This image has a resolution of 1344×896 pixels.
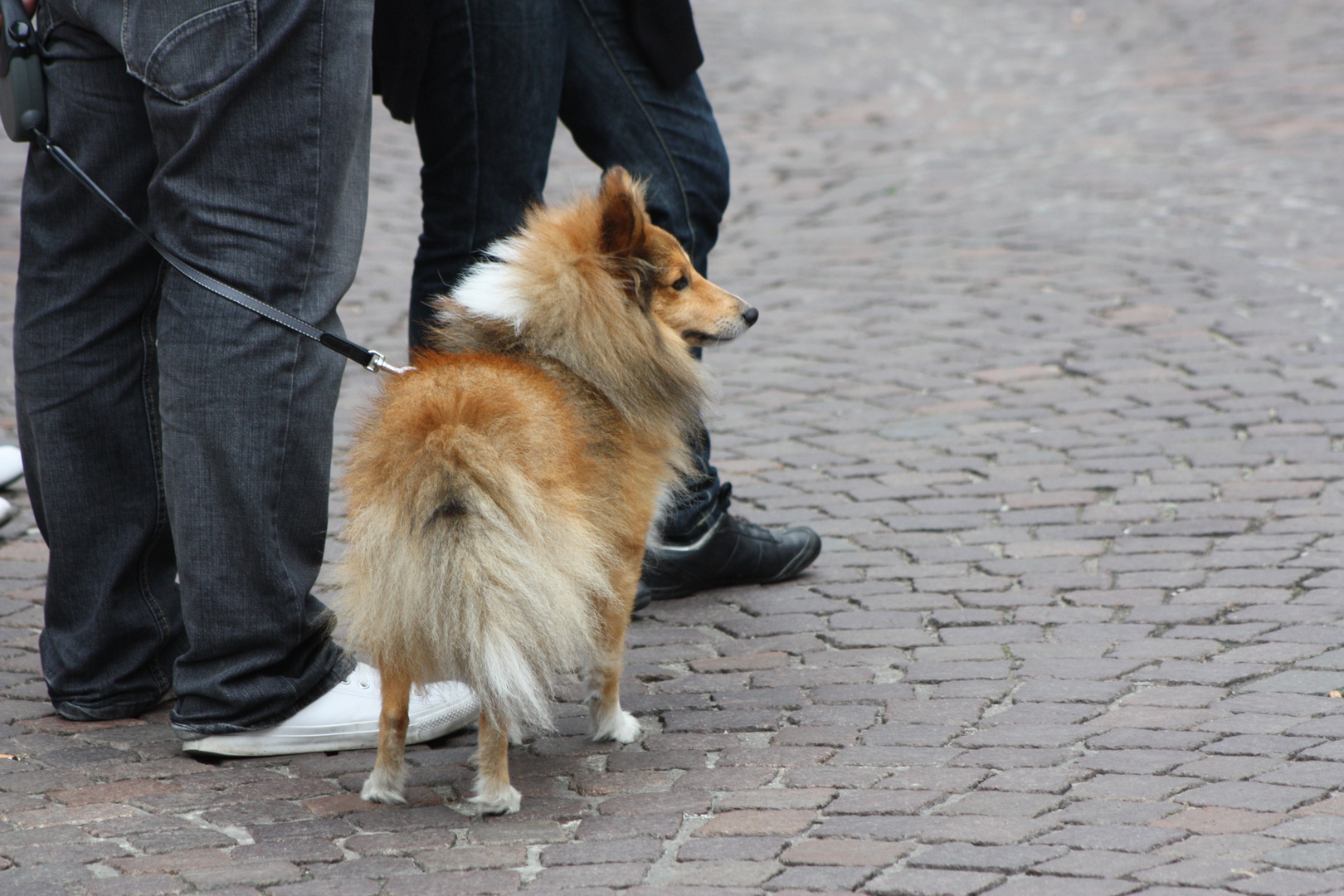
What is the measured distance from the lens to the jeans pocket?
310 cm

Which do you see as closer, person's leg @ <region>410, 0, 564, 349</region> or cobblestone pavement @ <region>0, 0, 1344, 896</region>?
cobblestone pavement @ <region>0, 0, 1344, 896</region>

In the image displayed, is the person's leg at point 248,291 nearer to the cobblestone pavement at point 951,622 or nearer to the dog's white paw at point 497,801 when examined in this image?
the cobblestone pavement at point 951,622

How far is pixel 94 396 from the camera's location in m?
3.59

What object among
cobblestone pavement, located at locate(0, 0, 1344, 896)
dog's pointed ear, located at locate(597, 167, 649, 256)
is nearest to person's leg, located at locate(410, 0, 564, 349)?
dog's pointed ear, located at locate(597, 167, 649, 256)

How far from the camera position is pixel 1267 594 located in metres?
4.36

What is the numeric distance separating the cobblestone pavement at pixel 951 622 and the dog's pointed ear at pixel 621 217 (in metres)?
1.24

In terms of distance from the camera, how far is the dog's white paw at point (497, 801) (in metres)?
3.23

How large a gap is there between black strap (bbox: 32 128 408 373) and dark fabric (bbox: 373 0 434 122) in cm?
95

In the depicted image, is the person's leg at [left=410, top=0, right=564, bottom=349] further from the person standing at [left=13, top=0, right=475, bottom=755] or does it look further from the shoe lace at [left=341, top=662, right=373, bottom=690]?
the shoe lace at [left=341, top=662, right=373, bottom=690]

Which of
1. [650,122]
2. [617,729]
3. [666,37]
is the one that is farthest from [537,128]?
[617,729]

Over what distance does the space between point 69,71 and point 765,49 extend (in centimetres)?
1270

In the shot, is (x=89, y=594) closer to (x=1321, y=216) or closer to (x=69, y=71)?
(x=69, y=71)

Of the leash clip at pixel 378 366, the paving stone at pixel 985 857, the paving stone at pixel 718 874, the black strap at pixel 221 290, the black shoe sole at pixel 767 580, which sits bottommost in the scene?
the black shoe sole at pixel 767 580

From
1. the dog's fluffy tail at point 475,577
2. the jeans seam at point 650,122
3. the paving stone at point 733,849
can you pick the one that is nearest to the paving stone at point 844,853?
the paving stone at point 733,849
